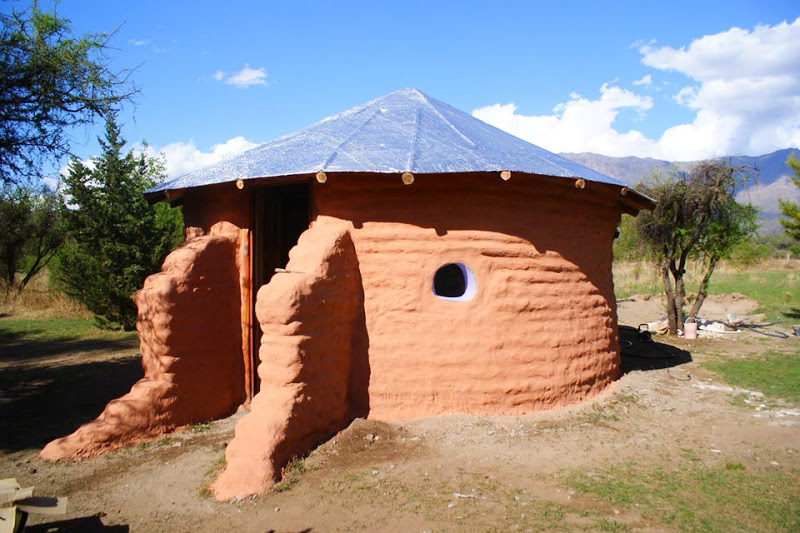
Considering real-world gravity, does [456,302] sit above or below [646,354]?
above

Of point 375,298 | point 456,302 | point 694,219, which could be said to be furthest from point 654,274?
point 375,298

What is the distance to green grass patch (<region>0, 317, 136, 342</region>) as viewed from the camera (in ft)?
44.8

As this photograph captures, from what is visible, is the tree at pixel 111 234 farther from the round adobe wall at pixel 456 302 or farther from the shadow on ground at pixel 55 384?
the round adobe wall at pixel 456 302

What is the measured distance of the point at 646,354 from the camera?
10.5 metres

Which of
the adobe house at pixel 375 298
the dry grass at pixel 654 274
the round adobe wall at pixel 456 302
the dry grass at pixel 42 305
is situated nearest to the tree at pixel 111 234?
the dry grass at pixel 42 305

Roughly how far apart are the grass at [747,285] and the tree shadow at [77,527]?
15669 mm

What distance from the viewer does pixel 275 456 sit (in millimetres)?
4930

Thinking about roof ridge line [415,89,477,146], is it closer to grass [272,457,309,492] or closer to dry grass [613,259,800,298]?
grass [272,457,309,492]

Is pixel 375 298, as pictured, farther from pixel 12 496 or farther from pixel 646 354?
pixel 646 354

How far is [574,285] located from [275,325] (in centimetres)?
386

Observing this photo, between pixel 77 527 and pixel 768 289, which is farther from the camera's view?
pixel 768 289

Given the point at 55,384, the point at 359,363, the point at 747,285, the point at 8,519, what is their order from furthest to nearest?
the point at 747,285
the point at 55,384
the point at 359,363
the point at 8,519

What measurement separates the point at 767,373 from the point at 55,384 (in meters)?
11.7

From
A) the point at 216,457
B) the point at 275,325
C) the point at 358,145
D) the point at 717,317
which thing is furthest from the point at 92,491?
the point at 717,317
